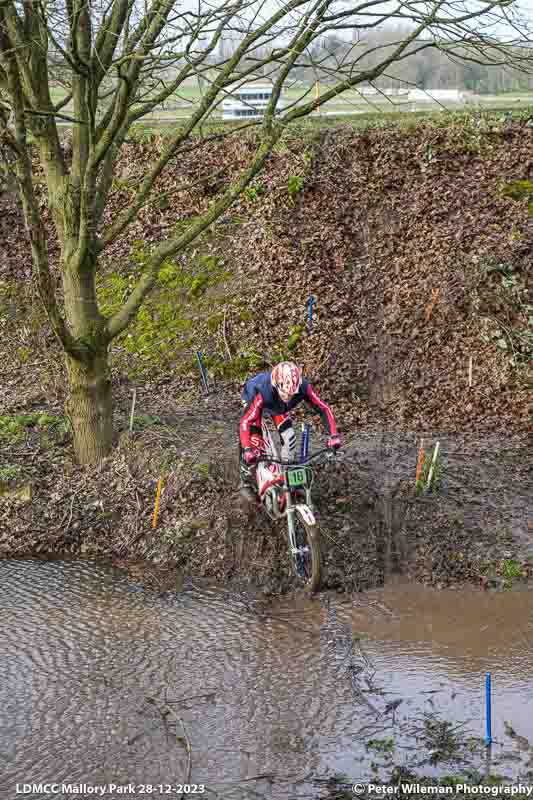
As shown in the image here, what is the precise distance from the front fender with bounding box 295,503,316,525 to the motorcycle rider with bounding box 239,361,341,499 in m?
0.65

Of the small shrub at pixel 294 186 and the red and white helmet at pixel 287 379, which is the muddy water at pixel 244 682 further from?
the small shrub at pixel 294 186

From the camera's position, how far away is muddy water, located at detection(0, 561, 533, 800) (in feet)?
18.1

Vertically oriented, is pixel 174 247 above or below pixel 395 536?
above

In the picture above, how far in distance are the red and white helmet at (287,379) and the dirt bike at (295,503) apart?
2.20 ft

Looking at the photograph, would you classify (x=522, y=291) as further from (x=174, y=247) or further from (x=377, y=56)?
(x=174, y=247)

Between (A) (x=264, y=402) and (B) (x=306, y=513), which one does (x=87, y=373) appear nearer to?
(A) (x=264, y=402)

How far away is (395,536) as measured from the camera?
8570 mm

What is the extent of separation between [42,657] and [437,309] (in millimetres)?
8388

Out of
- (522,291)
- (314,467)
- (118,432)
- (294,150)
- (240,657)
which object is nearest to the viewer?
(240,657)

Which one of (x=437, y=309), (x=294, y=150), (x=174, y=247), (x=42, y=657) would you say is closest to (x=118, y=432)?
(x=174, y=247)

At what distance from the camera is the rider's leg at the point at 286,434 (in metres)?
8.38

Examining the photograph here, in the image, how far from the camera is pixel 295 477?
25.6 feet

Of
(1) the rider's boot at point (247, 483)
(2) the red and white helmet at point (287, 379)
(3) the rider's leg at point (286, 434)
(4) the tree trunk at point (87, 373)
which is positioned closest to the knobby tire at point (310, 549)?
(1) the rider's boot at point (247, 483)

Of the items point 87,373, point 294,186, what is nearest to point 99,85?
point 87,373
